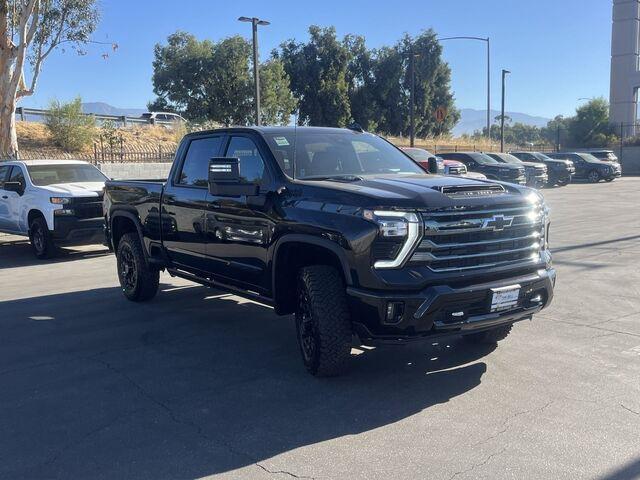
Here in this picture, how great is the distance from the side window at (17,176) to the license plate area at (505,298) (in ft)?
34.7

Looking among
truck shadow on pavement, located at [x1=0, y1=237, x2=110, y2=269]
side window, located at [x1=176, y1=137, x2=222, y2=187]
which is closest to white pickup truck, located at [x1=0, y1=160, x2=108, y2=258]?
truck shadow on pavement, located at [x1=0, y1=237, x2=110, y2=269]

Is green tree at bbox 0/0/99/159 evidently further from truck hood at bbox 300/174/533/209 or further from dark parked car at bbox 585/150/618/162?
dark parked car at bbox 585/150/618/162

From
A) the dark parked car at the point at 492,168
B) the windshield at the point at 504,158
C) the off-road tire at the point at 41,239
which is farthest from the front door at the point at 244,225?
the windshield at the point at 504,158

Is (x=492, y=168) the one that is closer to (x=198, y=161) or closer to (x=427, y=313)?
(x=198, y=161)

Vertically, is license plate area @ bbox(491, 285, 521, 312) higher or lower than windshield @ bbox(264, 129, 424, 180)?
lower

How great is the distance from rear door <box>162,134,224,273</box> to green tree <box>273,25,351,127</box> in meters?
43.5

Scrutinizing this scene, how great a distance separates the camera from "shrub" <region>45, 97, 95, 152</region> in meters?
31.1

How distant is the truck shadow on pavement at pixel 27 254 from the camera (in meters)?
12.0

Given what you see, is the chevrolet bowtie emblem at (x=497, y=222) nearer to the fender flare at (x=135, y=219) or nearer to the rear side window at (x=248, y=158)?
the rear side window at (x=248, y=158)

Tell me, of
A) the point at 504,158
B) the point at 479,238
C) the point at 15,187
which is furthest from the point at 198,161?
the point at 504,158

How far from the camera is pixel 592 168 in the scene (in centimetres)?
3409

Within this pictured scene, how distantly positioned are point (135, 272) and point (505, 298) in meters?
4.85

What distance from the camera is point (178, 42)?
41.0m

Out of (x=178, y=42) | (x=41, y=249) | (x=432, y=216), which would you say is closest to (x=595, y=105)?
(x=178, y=42)
